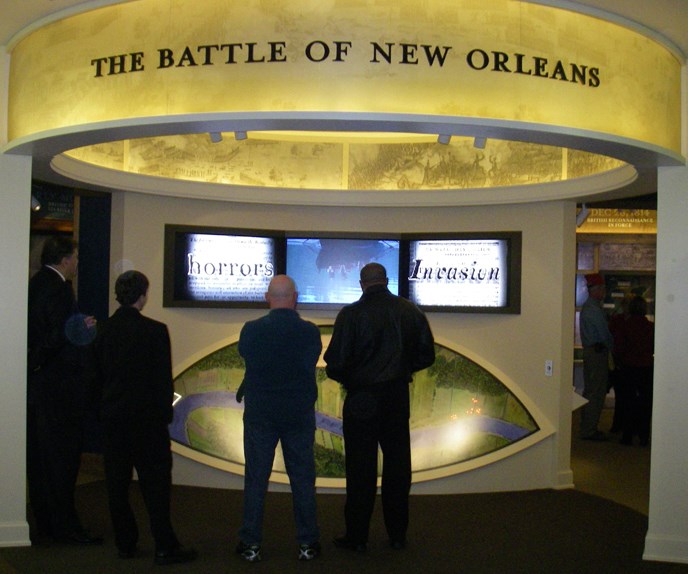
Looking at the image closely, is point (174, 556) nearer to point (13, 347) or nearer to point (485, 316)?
point (13, 347)

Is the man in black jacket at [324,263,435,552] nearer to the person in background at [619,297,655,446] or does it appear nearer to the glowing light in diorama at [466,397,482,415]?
the glowing light in diorama at [466,397,482,415]

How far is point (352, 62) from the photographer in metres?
4.52

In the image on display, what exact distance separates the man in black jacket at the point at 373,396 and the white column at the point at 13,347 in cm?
180

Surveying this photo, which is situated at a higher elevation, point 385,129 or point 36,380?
point 385,129

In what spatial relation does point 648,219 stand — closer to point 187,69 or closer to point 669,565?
point 669,565

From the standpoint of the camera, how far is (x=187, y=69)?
4.65m

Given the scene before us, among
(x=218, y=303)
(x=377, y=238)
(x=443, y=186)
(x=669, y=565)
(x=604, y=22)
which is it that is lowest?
(x=669, y=565)

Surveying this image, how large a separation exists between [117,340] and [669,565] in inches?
130

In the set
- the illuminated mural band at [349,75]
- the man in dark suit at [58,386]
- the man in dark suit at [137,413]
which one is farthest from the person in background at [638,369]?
the man in dark suit at [58,386]

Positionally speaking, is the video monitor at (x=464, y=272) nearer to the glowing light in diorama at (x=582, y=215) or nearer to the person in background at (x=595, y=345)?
the glowing light in diorama at (x=582, y=215)

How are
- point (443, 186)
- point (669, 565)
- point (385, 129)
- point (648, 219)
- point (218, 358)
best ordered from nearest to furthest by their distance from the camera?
point (385, 129) → point (669, 565) → point (218, 358) → point (443, 186) → point (648, 219)

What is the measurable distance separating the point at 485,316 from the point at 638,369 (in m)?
3.07

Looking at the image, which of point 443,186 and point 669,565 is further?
point 443,186

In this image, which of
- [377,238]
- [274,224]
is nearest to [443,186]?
[377,238]
